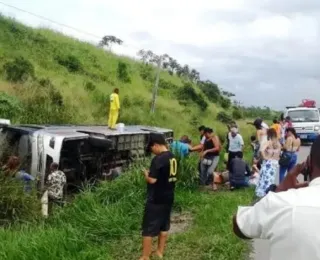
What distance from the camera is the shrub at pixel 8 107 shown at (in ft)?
59.6

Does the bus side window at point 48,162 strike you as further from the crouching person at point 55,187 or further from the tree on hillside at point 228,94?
the tree on hillside at point 228,94

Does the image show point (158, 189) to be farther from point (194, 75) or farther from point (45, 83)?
point (194, 75)

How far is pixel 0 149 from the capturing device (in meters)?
9.74

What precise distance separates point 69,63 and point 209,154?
73.5 ft

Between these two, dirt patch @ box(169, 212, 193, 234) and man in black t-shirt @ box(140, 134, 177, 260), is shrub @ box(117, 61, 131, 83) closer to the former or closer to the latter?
dirt patch @ box(169, 212, 193, 234)

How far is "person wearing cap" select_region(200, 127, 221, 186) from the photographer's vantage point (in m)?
12.2

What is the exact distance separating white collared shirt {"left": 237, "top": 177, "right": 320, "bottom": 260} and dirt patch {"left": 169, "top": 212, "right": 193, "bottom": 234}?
611 cm

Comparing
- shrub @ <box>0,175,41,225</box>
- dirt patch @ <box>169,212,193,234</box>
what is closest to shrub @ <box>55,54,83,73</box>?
dirt patch @ <box>169,212,193,234</box>

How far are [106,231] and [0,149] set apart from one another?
2.94 m

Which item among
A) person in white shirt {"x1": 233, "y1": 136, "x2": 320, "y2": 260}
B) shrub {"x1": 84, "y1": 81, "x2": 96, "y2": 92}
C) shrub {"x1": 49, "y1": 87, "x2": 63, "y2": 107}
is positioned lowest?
person in white shirt {"x1": 233, "y1": 136, "x2": 320, "y2": 260}

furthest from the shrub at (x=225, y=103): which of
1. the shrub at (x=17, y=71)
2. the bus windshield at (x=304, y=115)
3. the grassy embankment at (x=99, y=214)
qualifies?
the shrub at (x=17, y=71)

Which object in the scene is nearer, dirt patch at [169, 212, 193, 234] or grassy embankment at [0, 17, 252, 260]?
grassy embankment at [0, 17, 252, 260]

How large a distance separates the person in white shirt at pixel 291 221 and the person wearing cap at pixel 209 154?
977cm

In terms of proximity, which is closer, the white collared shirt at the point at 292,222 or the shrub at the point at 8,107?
the white collared shirt at the point at 292,222
